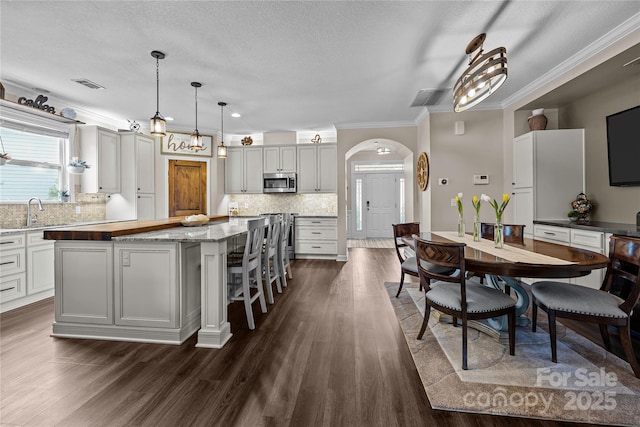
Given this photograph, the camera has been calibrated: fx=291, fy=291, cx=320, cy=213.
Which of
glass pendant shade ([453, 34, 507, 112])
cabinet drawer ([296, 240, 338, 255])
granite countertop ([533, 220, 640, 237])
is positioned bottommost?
cabinet drawer ([296, 240, 338, 255])

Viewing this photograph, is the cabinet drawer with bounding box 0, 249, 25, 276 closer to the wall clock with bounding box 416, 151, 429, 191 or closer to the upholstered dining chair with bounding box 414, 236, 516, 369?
the upholstered dining chair with bounding box 414, 236, 516, 369

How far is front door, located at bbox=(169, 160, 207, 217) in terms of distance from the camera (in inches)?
233

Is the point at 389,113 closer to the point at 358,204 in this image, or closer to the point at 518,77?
the point at 518,77

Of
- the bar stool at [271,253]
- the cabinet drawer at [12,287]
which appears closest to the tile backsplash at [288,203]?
the bar stool at [271,253]

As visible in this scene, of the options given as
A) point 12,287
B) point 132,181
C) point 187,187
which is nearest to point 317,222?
point 187,187

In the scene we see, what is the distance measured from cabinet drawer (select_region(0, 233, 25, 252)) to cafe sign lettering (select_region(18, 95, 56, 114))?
1685 mm

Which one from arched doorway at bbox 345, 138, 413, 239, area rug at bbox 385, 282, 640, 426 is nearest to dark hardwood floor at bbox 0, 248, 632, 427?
area rug at bbox 385, 282, 640, 426

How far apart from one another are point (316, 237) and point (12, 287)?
4359mm

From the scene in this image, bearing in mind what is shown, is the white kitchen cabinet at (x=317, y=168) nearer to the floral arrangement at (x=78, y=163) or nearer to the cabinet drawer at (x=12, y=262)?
the floral arrangement at (x=78, y=163)

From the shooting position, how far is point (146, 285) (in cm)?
246

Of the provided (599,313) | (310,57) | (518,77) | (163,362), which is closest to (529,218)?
(518,77)

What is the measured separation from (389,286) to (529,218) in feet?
7.10

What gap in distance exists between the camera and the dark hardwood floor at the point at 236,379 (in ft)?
5.25

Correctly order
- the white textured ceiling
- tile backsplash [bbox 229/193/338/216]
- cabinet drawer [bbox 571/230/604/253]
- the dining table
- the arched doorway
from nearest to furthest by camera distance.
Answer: the dining table < the white textured ceiling < cabinet drawer [bbox 571/230/604/253] < tile backsplash [bbox 229/193/338/216] < the arched doorway
